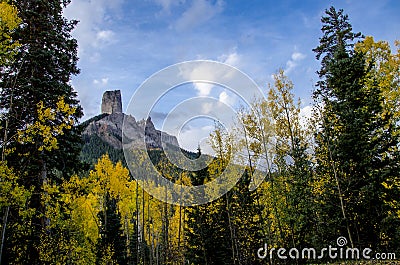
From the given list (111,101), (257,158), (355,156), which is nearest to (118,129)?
(111,101)

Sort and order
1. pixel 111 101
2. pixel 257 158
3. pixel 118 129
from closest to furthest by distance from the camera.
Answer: pixel 257 158 → pixel 118 129 → pixel 111 101

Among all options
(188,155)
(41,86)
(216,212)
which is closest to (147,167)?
(188,155)

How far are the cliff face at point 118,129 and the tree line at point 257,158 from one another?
9.93 ft

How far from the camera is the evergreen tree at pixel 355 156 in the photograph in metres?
11.1

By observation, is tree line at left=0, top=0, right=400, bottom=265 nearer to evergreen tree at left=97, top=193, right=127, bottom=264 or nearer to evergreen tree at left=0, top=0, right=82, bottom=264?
evergreen tree at left=0, top=0, right=82, bottom=264

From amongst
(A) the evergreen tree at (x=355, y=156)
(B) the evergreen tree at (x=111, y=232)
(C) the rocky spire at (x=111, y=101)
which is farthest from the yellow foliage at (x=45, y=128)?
(C) the rocky spire at (x=111, y=101)

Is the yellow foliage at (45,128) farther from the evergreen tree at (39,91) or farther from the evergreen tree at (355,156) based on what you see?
the evergreen tree at (355,156)

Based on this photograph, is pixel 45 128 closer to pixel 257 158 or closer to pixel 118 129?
pixel 257 158

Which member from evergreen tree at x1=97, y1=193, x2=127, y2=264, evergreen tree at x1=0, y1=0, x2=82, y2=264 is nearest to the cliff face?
evergreen tree at x1=0, y1=0, x2=82, y2=264

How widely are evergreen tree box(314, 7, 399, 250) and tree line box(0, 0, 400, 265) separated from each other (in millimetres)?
40

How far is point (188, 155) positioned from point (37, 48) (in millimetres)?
11055

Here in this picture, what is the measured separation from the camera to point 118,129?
3765 inches

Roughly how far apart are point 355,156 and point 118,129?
90087 millimetres

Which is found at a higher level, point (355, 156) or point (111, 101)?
point (111, 101)
